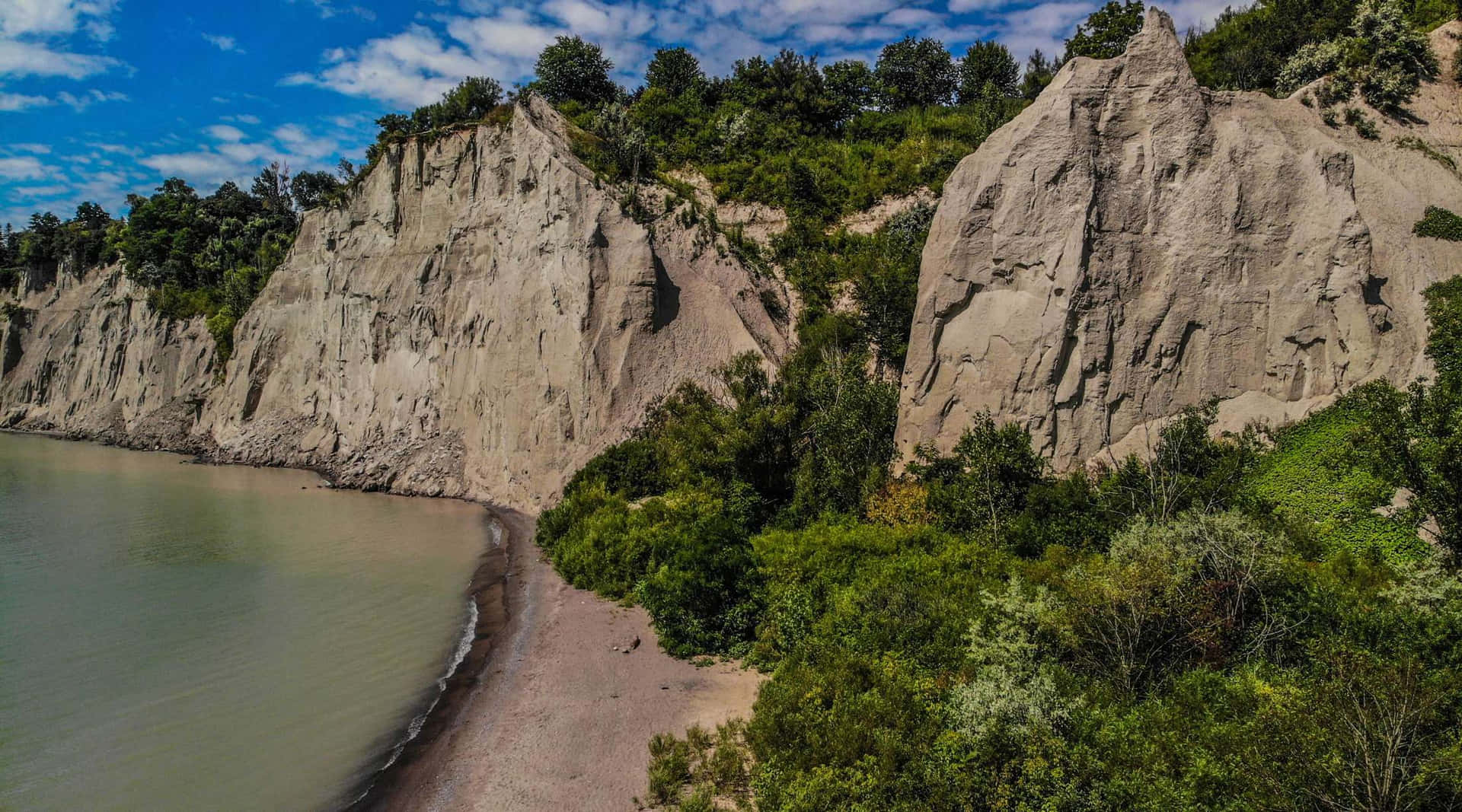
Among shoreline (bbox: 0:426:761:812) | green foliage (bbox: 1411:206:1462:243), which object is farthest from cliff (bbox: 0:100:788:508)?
green foliage (bbox: 1411:206:1462:243)

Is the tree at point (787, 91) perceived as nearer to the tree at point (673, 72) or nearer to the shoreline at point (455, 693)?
the tree at point (673, 72)

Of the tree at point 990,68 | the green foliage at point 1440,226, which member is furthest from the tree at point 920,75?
the green foliage at point 1440,226

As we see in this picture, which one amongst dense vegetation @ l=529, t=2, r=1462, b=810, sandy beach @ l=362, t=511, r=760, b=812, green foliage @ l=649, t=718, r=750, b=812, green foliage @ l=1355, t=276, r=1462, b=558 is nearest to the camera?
dense vegetation @ l=529, t=2, r=1462, b=810

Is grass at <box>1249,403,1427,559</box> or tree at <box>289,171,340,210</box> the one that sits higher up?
tree at <box>289,171,340,210</box>

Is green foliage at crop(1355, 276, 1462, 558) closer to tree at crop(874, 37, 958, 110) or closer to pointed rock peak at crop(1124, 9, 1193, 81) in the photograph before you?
pointed rock peak at crop(1124, 9, 1193, 81)

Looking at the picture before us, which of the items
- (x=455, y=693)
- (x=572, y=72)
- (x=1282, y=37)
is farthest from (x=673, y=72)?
(x=455, y=693)

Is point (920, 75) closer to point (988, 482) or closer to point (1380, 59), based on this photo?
point (1380, 59)

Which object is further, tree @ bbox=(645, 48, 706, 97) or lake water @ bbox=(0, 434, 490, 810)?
tree @ bbox=(645, 48, 706, 97)
